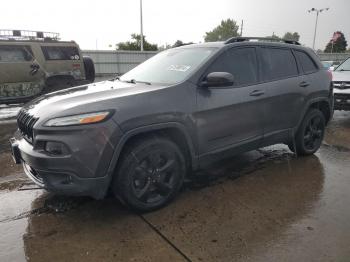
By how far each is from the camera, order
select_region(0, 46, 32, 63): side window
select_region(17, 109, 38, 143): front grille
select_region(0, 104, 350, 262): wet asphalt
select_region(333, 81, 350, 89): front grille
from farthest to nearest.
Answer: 1. select_region(0, 46, 32, 63): side window
2. select_region(333, 81, 350, 89): front grille
3. select_region(17, 109, 38, 143): front grille
4. select_region(0, 104, 350, 262): wet asphalt

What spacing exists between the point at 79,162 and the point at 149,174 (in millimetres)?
750

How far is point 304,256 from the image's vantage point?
9.07 feet

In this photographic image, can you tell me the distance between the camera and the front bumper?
289cm

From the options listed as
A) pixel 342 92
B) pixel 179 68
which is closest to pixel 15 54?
pixel 179 68

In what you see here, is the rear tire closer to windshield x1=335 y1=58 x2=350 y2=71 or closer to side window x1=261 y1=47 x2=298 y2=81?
side window x1=261 y1=47 x2=298 y2=81

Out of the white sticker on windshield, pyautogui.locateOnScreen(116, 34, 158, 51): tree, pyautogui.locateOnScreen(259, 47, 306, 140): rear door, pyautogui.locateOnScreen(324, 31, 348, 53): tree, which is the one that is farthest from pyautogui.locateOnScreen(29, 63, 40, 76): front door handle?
pyautogui.locateOnScreen(324, 31, 348, 53): tree

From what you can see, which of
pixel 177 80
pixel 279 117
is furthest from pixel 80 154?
pixel 279 117

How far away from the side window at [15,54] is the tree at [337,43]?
7545 centimetres

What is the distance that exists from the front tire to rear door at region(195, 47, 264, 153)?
1.30 feet

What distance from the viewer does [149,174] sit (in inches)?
133

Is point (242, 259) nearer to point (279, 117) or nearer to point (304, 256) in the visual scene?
point (304, 256)

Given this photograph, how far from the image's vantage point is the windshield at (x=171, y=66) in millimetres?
3783

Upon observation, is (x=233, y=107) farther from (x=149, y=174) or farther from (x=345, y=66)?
(x=345, y=66)

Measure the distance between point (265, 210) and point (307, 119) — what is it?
2.09 metres
